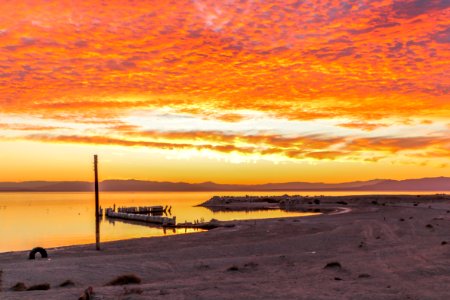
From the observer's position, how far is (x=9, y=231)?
67.6m

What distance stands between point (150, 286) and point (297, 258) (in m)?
10.3

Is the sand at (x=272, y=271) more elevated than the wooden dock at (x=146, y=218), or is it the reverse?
the sand at (x=272, y=271)

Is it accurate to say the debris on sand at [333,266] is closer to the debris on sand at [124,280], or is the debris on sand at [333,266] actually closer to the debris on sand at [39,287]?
the debris on sand at [124,280]

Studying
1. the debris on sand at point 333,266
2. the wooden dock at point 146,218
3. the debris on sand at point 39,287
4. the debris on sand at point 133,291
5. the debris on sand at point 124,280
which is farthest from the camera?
the wooden dock at point 146,218

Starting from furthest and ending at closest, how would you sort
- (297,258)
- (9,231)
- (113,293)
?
(9,231) → (297,258) → (113,293)

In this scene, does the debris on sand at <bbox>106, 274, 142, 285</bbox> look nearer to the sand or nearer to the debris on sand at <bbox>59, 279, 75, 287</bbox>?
the sand

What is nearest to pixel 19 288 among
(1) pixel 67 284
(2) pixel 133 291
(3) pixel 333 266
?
(1) pixel 67 284

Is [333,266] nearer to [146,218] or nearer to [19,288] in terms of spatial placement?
[19,288]

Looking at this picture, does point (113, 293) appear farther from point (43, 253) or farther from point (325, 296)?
point (43, 253)

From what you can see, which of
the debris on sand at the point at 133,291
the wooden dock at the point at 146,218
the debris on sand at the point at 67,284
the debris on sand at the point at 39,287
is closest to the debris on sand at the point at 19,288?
the debris on sand at the point at 39,287

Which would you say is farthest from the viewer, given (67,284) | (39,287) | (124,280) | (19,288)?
(67,284)

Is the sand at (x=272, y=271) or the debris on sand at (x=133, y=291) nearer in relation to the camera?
the debris on sand at (x=133, y=291)

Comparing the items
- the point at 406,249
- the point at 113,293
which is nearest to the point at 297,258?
the point at 406,249

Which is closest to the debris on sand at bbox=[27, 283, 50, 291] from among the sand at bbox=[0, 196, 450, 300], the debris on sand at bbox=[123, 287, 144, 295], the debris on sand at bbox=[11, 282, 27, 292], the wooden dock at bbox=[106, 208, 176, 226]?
the debris on sand at bbox=[11, 282, 27, 292]
